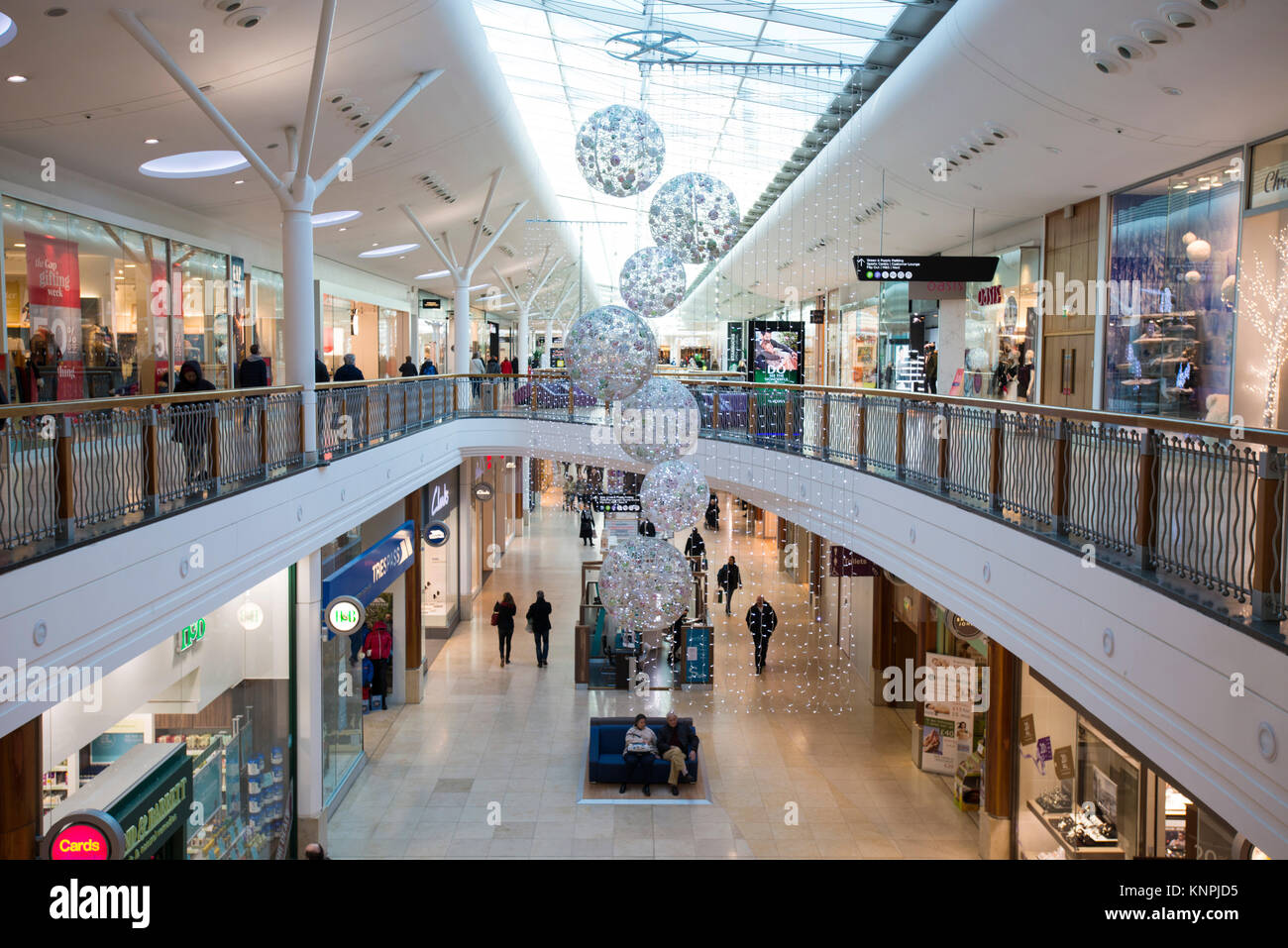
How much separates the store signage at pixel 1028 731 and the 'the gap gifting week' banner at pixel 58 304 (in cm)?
1217

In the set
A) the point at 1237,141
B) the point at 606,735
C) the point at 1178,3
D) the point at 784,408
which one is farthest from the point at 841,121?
the point at 606,735

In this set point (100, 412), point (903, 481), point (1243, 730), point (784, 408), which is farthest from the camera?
point (784, 408)

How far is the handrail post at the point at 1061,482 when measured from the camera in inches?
249

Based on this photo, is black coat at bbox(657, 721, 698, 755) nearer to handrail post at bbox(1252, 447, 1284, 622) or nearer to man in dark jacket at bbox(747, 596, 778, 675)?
man in dark jacket at bbox(747, 596, 778, 675)

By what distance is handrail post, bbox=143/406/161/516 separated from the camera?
670 centimetres

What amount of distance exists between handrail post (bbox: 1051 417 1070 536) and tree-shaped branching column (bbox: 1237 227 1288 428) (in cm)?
606

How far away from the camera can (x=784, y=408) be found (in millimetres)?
14000

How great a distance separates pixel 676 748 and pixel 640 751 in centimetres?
51

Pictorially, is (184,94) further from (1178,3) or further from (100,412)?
(1178,3)

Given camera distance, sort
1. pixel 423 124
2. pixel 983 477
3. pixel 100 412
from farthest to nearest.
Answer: pixel 423 124
pixel 983 477
pixel 100 412

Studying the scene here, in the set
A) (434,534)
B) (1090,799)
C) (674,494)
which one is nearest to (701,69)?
(674,494)

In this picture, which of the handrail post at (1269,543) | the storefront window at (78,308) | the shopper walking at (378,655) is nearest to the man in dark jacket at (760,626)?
the shopper walking at (378,655)

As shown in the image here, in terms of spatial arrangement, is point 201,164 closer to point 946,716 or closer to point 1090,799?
point 946,716
